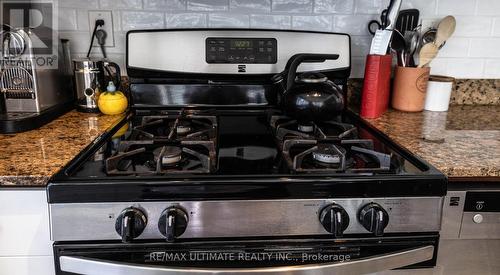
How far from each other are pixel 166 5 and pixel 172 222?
95 cm

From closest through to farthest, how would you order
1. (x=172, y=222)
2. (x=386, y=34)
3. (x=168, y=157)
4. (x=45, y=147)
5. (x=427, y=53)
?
(x=172, y=222) < (x=168, y=157) < (x=45, y=147) < (x=386, y=34) < (x=427, y=53)

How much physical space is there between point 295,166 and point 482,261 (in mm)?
549

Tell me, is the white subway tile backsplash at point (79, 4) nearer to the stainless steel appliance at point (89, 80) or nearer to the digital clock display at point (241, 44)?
the stainless steel appliance at point (89, 80)

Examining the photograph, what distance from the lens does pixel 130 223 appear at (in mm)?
824

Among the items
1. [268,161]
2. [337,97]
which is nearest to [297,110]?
[337,97]

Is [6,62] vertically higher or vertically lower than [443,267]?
higher

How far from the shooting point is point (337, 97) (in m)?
1.18

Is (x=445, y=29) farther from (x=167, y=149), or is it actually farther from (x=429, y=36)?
(x=167, y=149)

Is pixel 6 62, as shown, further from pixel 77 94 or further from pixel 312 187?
pixel 312 187

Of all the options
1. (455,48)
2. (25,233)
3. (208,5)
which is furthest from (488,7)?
(25,233)

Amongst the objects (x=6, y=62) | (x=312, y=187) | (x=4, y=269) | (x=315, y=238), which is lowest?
(x=4, y=269)

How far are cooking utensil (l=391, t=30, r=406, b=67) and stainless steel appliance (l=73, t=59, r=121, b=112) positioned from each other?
3.23ft

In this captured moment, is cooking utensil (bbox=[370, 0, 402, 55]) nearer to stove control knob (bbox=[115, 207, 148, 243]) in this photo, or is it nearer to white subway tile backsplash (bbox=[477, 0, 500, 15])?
white subway tile backsplash (bbox=[477, 0, 500, 15])

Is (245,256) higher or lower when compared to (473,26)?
lower
